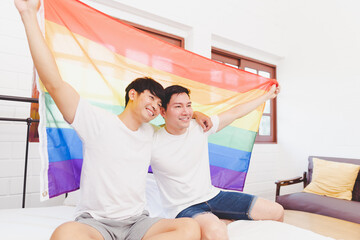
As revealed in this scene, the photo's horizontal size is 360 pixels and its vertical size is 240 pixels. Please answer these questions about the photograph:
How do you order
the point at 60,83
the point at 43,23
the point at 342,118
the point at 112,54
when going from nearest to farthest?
the point at 60,83 → the point at 43,23 → the point at 112,54 → the point at 342,118

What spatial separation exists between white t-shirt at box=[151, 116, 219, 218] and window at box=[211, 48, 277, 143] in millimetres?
2240

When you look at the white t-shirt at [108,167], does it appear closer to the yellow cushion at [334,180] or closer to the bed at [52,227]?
the bed at [52,227]

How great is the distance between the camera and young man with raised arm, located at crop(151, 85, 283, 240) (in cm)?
143

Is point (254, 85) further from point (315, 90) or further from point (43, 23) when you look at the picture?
point (315, 90)

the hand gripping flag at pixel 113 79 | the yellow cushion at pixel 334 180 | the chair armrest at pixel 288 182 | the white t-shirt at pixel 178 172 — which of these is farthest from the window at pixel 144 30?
the yellow cushion at pixel 334 180

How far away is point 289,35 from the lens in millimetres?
3869

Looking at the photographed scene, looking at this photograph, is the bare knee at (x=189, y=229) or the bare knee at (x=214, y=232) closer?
the bare knee at (x=189, y=229)

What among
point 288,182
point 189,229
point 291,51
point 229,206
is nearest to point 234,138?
point 229,206

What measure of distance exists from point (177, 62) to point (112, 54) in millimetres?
461

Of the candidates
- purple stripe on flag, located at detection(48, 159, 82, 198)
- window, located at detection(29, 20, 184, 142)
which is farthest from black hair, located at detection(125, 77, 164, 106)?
window, located at detection(29, 20, 184, 142)

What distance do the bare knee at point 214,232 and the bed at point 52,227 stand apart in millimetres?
69

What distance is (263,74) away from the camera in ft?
12.9

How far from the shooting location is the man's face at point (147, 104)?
1.29 meters

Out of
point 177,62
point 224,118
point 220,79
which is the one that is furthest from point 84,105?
point 220,79
